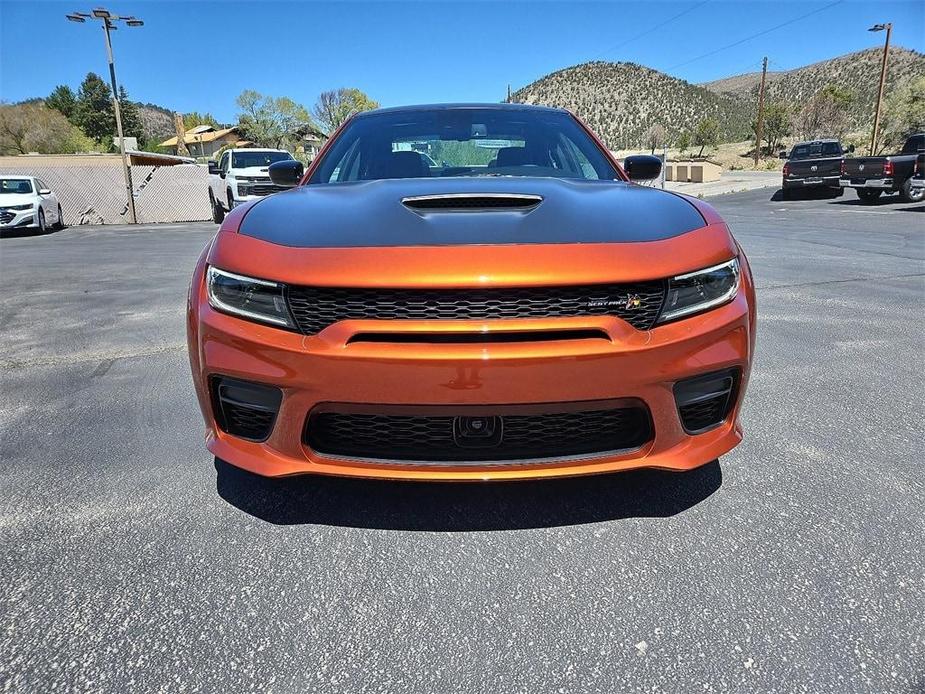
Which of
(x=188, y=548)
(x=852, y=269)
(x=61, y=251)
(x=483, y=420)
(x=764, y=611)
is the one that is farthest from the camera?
(x=61, y=251)

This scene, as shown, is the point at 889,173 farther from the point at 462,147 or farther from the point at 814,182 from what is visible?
the point at 462,147

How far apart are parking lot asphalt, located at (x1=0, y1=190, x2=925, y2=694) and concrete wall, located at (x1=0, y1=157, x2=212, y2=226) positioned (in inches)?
755

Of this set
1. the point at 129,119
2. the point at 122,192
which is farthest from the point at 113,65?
the point at 129,119

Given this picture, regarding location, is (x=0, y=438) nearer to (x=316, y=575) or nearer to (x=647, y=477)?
(x=316, y=575)

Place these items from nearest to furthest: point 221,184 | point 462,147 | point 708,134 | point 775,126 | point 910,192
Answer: point 462,147 < point 910,192 < point 221,184 < point 775,126 < point 708,134

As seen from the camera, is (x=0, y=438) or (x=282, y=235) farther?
(x=0, y=438)

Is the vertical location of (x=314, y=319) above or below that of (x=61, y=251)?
above

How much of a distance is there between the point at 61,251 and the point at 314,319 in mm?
11859

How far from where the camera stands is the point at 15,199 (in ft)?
48.5

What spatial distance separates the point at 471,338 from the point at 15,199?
57.5 ft

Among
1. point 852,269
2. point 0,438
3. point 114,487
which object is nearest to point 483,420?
point 114,487

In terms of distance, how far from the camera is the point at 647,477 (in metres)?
2.31

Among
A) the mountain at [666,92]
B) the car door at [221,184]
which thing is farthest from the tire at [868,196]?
the mountain at [666,92]

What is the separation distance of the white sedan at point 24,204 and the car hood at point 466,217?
1611cm
